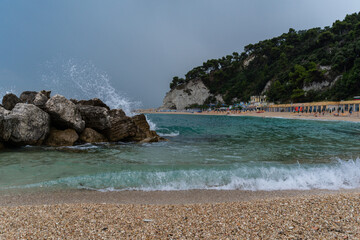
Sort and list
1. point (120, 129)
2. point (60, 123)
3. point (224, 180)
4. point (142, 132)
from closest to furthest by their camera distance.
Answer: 1. point (224, 180)
2. point (60, 123)
3. point (120, 129)
4. point (142, 132)

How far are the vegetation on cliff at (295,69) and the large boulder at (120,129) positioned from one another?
187 ft

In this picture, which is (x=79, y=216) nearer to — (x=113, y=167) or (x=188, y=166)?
(x=113, y=167)

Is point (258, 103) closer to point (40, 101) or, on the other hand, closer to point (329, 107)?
point (329, 107)

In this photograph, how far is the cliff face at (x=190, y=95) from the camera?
115213 mm

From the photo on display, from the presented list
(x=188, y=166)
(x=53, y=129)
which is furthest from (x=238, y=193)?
(x=53, y=129)

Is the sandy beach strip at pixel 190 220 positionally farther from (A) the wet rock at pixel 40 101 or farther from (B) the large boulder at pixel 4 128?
(A) the wet rock at pixel 40 101

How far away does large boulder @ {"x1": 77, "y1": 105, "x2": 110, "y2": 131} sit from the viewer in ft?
40.7

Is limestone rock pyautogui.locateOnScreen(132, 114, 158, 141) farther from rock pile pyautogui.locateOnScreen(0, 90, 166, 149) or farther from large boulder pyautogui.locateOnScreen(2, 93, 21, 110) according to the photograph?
large boulder pyautogui.locateOnScreen(2, 93, 21, 110)

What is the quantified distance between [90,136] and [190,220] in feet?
34.7

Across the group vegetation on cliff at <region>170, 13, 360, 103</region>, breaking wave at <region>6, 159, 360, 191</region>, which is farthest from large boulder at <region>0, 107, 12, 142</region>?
vegetation on cliff at <region>170, 13, 360, 103</region>

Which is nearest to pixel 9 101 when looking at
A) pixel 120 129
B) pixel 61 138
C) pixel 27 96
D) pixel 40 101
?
pixel 27 96

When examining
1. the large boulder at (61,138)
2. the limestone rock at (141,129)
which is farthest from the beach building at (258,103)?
the large boulder at (61,138)

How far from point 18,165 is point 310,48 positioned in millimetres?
96609

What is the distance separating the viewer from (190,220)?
329cm
